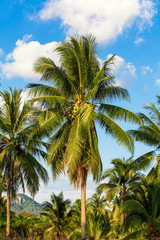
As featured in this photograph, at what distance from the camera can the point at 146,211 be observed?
1842 cm

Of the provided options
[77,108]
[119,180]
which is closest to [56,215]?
[119,180]

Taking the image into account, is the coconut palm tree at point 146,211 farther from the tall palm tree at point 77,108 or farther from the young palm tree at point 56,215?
the young palm tree at point 56,215

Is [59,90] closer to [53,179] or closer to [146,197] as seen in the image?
[53,179]

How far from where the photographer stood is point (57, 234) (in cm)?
2419

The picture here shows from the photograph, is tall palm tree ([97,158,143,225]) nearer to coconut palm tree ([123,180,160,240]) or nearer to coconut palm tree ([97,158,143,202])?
coconut palm tree ([97,158,143,202])

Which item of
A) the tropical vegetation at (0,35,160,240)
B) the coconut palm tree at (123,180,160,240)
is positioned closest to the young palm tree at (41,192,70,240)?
the tropical vegetation at (0,35,160,240)

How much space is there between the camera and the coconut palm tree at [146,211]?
58.2 ft

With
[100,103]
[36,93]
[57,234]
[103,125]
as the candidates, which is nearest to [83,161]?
[103,125]

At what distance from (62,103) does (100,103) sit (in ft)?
7.96

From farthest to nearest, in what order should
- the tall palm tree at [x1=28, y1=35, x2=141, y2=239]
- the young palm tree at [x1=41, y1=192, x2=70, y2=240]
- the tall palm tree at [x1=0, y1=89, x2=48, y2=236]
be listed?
1. the young palm tree at [x1=41, y1=192, x2=70, y2=240]
2. the tall palm tree at [x1=0, y1=89, x2=48, y2=236]
3. the tall palm tree at [x1=28, y1=35, x2=141, y2=239]

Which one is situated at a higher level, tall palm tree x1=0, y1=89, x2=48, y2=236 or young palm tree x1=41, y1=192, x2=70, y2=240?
tall palm tree x1=0, y1=89, x2=48, y2=236

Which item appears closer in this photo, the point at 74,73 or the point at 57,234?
the point at 74,73

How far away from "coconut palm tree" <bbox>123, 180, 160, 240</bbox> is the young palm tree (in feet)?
24.2

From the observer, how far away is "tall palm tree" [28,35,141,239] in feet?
52.9
